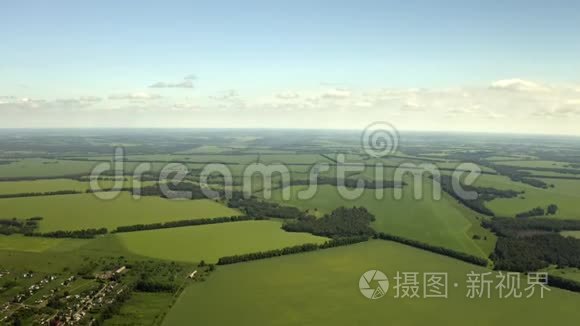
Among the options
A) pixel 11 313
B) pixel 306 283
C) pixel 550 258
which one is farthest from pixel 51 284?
pixel 550 258

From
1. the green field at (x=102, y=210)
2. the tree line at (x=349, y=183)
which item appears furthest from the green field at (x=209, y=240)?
the tree line at (x=349, y=183)

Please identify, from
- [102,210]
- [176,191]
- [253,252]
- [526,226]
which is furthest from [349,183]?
[102,210]

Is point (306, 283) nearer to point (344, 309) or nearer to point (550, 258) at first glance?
point (344, 309)

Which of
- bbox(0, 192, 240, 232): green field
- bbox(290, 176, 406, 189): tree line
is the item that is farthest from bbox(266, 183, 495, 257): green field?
bbox(0, 192, 240, 232): green field

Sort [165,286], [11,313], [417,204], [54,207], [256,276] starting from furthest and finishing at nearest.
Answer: [417,204], [54,207], [256,276], [165,286], [11,313]

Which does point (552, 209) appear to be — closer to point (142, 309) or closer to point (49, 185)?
point (142, 309)

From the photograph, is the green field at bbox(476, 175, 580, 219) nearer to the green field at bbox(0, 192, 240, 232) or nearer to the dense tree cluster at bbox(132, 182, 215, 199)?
the green field at bbox(0, 192, 240, 232)
